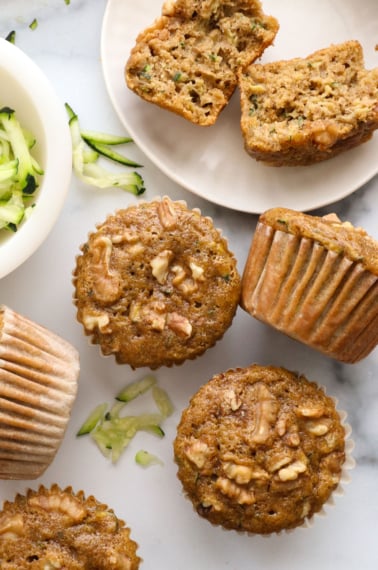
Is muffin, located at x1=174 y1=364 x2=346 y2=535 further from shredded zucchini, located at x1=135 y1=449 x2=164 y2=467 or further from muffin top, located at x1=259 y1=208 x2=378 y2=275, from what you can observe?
muffin top, located at x1=259 y1=208 x2=378 y2=275

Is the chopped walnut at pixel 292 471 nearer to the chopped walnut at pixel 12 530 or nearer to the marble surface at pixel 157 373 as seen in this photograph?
the marble surface at pixel 157 373

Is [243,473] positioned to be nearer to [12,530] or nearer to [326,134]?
[12,530]

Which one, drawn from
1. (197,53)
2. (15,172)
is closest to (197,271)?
(15,172)

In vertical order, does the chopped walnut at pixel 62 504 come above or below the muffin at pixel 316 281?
below

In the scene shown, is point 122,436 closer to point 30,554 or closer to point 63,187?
point 30,554

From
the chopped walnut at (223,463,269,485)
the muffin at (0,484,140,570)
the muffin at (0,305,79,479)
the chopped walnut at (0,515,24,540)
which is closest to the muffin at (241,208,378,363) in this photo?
the chopped walnut at (223,463,269,485)

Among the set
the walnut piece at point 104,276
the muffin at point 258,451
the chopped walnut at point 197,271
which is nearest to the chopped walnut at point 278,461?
the muffin at point 258,451
